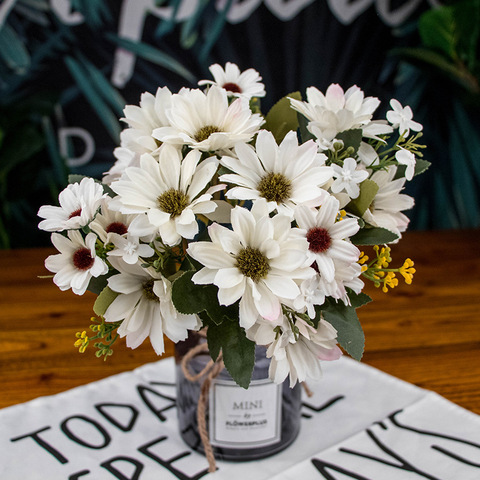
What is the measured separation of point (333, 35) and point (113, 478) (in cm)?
189

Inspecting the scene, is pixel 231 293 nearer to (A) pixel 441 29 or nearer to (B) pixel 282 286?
(B) pixel 282 286

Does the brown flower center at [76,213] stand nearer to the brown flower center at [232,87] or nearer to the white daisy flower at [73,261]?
the white daisy flower at [73,261]

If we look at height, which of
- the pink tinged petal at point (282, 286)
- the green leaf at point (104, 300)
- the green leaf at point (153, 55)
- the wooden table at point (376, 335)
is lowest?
the wooden table at point (376, 335)

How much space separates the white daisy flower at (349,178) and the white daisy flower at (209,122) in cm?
10

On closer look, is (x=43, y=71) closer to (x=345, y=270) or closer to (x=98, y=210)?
(x=98, y=210)

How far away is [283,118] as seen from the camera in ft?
2.22

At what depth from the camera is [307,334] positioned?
0.58 metres

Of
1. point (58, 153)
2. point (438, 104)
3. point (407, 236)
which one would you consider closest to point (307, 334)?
point (407, 236)

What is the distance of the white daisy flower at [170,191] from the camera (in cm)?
53

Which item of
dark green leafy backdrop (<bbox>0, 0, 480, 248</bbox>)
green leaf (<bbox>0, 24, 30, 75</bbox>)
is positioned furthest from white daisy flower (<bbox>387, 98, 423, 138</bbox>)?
green leaf (<bbox>0, 24, 30, 75</bbox>)

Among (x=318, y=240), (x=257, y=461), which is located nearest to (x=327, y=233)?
(x=318, y=240)

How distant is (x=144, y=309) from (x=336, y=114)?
0.97ft

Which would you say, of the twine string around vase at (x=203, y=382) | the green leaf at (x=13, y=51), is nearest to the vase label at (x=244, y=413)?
the twine string around vase at (x=203, y=382)

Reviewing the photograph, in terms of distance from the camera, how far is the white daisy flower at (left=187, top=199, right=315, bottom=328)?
1.67ft
